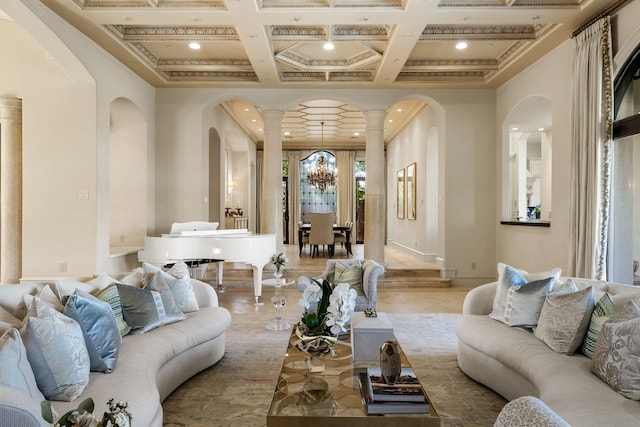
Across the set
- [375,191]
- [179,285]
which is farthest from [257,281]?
[375,191]

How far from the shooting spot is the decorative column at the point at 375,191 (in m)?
7.36

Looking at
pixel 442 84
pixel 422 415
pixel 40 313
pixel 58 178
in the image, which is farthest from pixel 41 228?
pixel 442 84

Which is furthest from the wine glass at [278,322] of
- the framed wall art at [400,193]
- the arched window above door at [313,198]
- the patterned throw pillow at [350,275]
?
the arched window above door at [313,198]

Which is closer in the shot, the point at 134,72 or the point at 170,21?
the point at 170,21

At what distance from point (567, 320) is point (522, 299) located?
1.44 ft

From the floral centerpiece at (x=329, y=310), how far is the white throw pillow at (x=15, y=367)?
1.36m

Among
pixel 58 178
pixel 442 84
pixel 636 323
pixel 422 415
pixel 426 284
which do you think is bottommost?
pixel 426 284

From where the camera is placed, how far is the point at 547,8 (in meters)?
4.40

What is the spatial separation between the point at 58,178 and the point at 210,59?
278 cm

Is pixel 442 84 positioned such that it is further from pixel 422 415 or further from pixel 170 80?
pixel 422 415

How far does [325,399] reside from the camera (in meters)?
1.94

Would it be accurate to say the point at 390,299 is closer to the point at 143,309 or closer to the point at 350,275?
the point at 350,275

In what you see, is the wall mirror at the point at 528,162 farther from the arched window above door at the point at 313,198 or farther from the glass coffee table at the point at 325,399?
the arched window above door at the point at 313,198

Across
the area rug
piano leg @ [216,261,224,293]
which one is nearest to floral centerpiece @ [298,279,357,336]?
the area rug
